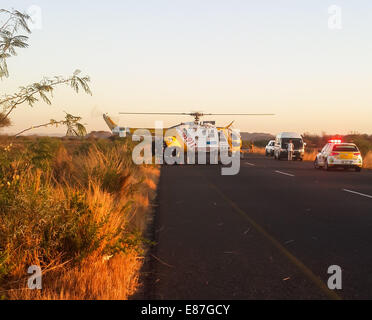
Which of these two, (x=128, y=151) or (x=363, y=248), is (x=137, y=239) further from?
(x=128, y=151)

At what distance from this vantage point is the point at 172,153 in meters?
35.3

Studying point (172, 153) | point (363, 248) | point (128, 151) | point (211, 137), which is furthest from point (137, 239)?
point (172, 153)

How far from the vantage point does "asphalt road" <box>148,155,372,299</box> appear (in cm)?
545

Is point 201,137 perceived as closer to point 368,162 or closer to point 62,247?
point 368,162

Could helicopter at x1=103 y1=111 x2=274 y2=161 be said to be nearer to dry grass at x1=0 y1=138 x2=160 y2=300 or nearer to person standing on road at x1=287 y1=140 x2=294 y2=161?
person standing on road at x1=287 y1=140 x2=294 y2=161

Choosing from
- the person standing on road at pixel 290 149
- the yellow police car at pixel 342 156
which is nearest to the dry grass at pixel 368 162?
the yellow police car at pixel 342 156

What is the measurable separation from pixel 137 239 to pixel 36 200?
5.12ft

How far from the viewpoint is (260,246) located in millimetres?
7652

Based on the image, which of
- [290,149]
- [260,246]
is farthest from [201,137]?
[260,246]

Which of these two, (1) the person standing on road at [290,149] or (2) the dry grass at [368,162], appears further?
(1) the person standing on road at [290,149]

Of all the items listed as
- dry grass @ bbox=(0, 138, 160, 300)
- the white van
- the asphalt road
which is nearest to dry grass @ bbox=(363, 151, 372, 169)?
the white van

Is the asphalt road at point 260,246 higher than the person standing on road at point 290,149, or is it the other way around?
the person standing on road at point 290,149

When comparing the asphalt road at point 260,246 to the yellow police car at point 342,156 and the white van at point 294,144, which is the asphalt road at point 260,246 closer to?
the yellow police car at point 342,156

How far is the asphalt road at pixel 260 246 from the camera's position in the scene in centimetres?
545
